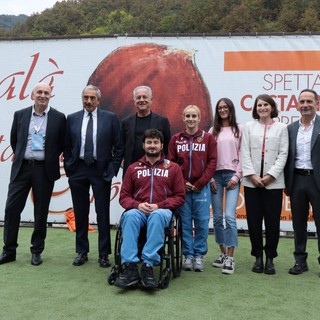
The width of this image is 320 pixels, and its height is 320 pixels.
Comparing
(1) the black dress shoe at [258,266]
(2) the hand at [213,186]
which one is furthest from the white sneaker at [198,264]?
(2) the hand at [213,186]

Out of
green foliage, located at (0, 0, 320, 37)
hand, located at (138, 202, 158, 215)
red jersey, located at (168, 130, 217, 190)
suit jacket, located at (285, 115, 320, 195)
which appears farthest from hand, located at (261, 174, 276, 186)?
green foliage, located at (0, 0, 320, 37)

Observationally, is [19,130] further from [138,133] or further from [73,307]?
[73,307]

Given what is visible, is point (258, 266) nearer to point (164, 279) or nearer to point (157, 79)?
point (164, 279)

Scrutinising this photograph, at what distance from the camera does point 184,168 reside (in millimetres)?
3385

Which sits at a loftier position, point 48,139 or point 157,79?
point 157,79

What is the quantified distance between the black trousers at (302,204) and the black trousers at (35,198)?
78.7 inches

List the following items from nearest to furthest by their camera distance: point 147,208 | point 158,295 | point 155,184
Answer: point 158,295
point 147,208
point 155,184

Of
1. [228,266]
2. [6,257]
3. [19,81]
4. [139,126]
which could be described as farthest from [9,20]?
[228,266]

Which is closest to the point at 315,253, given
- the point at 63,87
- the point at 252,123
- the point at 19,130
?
the point at 252,123

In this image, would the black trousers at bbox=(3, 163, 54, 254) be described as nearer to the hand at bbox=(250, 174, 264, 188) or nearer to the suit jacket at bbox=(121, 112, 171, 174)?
the suit jacket at bbox=(121, 112, 171, 174)

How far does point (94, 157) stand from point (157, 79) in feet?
5.41

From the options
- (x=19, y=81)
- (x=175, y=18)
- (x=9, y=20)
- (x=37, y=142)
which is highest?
(x=9, y=20)

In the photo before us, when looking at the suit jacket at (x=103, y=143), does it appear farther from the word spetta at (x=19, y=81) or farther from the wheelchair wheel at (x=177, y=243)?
the word spetta at (x=19, y=81)

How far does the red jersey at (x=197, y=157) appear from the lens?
Answer: 3332 mm
